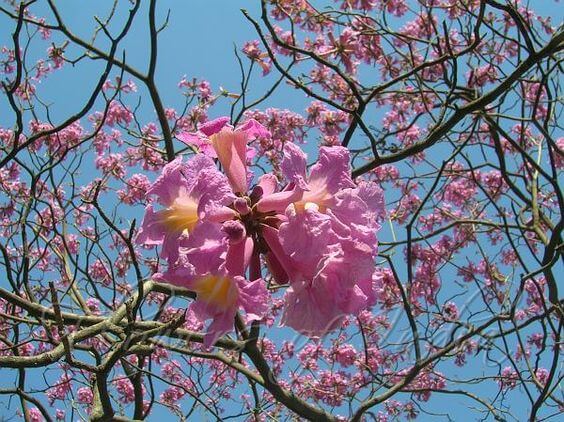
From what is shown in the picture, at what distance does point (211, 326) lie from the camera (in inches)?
46.0

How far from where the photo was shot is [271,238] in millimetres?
1180

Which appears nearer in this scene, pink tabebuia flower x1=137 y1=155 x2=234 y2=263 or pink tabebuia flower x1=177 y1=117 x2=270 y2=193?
pink tabebuia flower x1=137 y1=155 x2=234 y2=263

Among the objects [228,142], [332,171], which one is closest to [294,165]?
[332,171]

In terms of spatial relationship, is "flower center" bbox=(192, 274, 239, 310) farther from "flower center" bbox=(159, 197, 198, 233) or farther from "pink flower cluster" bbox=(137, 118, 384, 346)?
"flower center" bbox=(159, 197, 198, 233)

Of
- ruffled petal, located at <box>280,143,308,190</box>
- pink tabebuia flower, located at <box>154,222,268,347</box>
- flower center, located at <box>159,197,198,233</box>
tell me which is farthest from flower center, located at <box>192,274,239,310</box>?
ruffled petal, located at <box>280,143,308,190</box>

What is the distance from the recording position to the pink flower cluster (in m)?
1.09

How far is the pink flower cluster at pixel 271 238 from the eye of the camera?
109cm

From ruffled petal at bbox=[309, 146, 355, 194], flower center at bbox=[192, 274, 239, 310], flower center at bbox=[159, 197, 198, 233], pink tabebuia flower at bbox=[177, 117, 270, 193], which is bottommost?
flower center at bbox=[192, 274, 239, 310]

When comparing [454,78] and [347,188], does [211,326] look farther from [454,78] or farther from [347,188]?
[454,78]

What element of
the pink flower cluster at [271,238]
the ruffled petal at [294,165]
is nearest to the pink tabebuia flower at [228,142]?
the pink flower cluster at [271,238]

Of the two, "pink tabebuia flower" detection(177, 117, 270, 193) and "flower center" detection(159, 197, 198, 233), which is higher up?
"pink tabebuia flower" detection(177, 117, 270, 193)

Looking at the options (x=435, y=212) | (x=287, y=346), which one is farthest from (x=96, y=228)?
(x=435, y=212)

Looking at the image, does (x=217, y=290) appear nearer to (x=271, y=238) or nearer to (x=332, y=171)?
(x=271, y=238)

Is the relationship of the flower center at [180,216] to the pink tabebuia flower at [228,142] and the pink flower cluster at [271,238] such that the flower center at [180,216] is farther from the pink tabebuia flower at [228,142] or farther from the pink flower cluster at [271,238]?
the pink tabebuia flower at [228,142]
